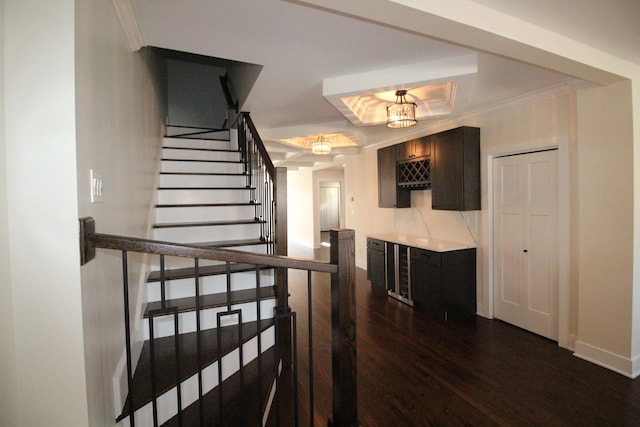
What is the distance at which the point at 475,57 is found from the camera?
228 cm

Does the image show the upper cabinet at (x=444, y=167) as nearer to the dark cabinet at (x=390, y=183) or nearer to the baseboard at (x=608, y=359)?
the dark cabinet at (x=390, y=183)

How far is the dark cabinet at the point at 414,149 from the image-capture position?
4043mm

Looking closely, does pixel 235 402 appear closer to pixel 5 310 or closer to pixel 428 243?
pixel 5 310

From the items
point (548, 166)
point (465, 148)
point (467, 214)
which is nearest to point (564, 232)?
point (548, 166)

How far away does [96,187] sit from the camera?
1.21m

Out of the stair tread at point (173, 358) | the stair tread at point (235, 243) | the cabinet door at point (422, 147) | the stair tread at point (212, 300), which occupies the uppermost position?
the cabinet door at point (422, 147)

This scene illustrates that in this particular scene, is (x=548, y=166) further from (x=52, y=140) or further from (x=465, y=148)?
(x=52, y=140)

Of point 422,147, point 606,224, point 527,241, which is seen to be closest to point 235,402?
point 606,224

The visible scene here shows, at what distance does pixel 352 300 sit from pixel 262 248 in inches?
61.6

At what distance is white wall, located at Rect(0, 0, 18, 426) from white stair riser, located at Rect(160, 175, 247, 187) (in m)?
2.45

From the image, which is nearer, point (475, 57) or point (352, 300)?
point (352, 300)

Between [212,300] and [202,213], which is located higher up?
[202,213]

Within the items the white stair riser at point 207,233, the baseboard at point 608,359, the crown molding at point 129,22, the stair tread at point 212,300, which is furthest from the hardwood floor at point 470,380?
the crown molding at point 129,22

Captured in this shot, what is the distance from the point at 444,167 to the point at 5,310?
3.95 meters
